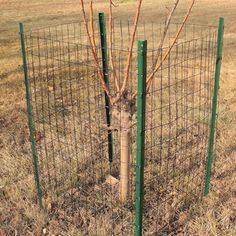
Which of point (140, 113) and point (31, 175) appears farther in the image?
point (31, 175)

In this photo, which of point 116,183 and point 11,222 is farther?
point 116,183

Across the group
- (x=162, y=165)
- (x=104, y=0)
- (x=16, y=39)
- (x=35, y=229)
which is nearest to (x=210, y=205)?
(x=162, y=165)

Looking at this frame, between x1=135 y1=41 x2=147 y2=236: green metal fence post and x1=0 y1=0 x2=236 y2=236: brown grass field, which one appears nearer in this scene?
x1=135 y1=41 x2=147 y2=236: green metal fence post

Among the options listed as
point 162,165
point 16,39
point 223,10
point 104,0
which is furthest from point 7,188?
point 104,0

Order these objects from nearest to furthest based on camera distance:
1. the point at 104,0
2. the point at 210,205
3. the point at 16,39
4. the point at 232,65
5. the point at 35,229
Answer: the point at 35,229 < the point at 210,205 < the point at 232,65 < the point at 16,39 < the point at 104,0

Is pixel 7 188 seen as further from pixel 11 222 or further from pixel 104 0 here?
pixel 104 0

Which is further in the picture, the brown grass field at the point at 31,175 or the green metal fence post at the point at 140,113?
the brown grass field at the point at 31,175

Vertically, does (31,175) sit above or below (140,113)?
below

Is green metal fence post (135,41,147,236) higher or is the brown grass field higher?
green metal fence post (135,41,147,236)

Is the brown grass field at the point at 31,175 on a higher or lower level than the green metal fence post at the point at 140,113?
lower

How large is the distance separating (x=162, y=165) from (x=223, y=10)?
16.9 meters

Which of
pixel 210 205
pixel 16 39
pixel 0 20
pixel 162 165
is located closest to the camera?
pixel 210 205

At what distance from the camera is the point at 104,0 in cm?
2859

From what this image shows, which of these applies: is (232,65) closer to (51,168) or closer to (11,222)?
(51,168)
